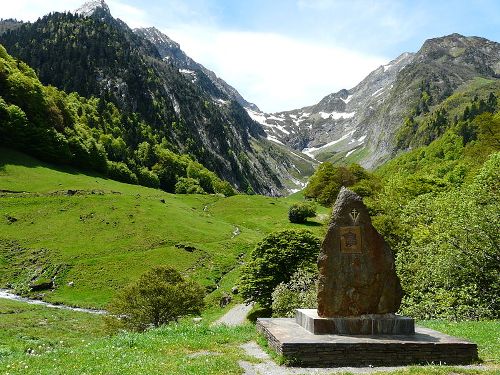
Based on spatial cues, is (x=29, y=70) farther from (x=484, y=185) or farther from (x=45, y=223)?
(x=484, y=185)

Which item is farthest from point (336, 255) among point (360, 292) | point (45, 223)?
point (45, 223)

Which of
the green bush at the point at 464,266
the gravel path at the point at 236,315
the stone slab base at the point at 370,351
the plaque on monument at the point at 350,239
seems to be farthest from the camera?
the gravel path at the point at 236,315

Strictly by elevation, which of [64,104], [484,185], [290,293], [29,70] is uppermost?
[29,70]

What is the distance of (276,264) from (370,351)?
32.9m

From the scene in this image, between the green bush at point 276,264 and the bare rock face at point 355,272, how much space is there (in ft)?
93.8

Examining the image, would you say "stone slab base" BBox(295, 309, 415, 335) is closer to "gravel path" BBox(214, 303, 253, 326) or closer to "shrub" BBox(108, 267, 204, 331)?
"shrub" BBox(108, 267, 204, 331)

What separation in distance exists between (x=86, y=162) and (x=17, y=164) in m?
25.4

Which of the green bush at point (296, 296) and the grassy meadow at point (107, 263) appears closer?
the grassy meadow at point (107, 263)

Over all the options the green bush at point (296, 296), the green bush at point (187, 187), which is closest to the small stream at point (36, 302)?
the green bush at point (296, 296)

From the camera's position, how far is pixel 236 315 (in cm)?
5166

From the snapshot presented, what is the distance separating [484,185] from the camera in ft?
132

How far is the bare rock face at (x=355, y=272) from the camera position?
64.1 ft

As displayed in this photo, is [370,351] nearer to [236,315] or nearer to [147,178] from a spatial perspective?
[236,315]

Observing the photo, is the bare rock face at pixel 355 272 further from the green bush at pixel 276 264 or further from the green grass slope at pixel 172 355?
the green bush at pixel 276 264
